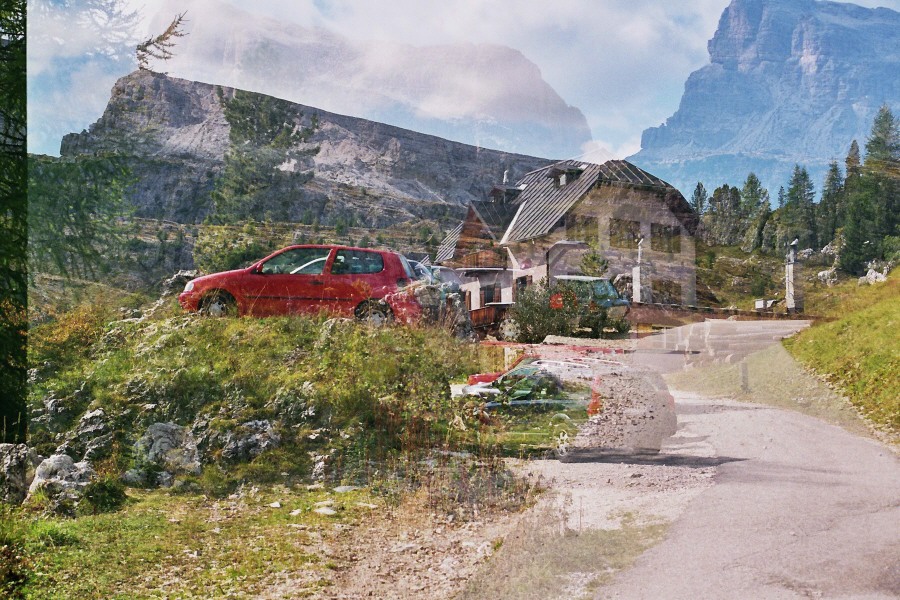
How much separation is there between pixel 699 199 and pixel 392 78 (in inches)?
83.3

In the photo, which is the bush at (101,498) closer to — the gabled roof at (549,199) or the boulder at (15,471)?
the boulder at (15,471)

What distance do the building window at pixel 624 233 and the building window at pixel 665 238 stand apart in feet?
0.24

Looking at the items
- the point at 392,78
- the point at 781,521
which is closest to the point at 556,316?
the point at 781,521

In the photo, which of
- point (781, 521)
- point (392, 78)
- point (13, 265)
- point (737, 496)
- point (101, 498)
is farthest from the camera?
point (13, 265)

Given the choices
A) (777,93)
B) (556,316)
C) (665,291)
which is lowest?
(556,316)

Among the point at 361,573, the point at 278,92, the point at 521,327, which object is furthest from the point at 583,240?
the point at 278,92

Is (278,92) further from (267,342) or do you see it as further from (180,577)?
(180,577)

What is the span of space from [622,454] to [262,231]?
104 inches

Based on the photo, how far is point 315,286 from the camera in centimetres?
532

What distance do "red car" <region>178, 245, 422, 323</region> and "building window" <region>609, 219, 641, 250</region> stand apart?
1.22 m

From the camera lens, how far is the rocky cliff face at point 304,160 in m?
5.19

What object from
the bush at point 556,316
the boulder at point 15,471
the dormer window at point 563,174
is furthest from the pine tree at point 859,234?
the boulder at point 15,471

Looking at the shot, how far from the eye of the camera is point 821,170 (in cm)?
432

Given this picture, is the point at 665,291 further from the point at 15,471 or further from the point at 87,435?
the point at 15,471
